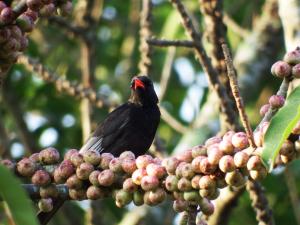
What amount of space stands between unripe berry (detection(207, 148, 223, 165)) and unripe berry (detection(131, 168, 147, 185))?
21 centimetres

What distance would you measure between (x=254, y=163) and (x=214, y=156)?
119 mm

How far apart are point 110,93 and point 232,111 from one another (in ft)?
9.31

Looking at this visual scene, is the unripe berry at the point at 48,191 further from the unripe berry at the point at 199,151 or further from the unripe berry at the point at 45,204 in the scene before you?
the unripe berry at the point at 199,151

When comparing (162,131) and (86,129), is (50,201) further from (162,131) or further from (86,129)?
(162,131)

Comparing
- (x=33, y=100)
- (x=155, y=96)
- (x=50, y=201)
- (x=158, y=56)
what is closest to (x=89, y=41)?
(x=155, y=96)

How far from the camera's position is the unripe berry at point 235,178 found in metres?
1.83

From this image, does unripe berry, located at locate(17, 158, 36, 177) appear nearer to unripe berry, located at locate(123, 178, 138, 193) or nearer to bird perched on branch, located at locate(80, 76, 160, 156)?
unripe berry, located at locate(123, 178, 138, 193)

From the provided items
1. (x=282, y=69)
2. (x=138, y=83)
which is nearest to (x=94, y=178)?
(x=282, y=69)

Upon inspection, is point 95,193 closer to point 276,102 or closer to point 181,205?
point 181,205

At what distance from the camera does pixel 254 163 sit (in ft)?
5.80

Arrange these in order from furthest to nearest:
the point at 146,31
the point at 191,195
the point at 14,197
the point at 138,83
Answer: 1. the point at 138,83
2. the point at 146,31
3. the point at 191,195
4. the point at 14,197

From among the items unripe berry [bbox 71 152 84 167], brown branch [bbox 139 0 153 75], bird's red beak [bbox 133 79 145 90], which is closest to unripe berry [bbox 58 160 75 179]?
unripe berry [bbox 71 152 84 167]

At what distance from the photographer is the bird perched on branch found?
14.3 ft

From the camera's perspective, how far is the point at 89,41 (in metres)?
4.87
